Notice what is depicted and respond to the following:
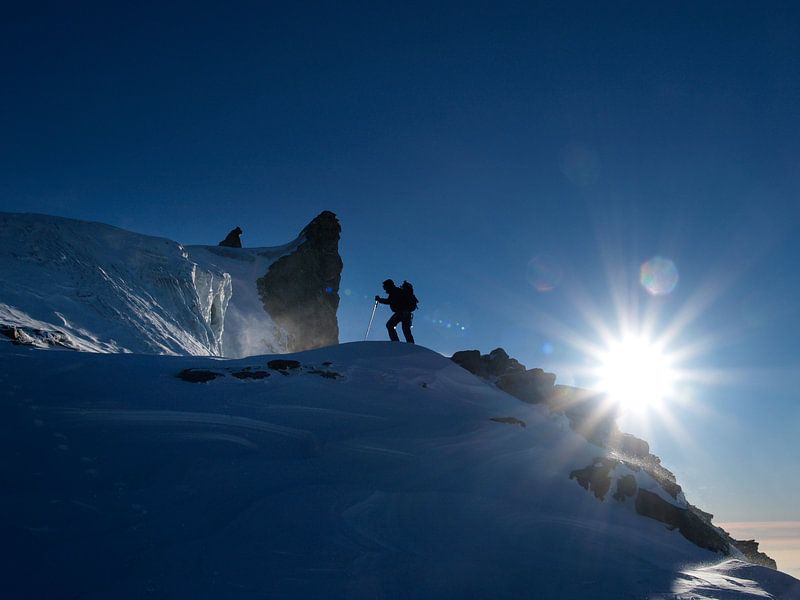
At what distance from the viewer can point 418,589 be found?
4824 millimetres

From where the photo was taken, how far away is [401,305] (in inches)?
701

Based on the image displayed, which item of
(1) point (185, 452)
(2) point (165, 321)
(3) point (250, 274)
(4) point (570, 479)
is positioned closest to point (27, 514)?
(1) point (185, 452)

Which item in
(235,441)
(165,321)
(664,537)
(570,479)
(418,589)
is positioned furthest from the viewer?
(165,321)

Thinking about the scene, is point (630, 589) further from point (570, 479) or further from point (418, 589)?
point (570, 479)

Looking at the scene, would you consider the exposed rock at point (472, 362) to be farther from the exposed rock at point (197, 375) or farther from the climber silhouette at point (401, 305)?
the exposed rock at point (197, 375)

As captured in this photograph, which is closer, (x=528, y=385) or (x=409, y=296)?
(x=528, y=385)

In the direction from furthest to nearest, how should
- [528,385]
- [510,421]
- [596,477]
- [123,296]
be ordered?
1. [123,296]
2. [528,385]
3. [510,421]
4. [596,477]

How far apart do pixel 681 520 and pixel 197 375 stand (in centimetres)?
987

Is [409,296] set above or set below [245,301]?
below

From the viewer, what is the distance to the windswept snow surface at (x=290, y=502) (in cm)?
461

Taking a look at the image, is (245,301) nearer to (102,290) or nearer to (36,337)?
(102,290)

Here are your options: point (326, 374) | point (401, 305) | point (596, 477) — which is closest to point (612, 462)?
point (596, 477)

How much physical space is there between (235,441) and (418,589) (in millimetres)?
3928

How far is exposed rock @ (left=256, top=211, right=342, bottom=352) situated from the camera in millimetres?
46156
